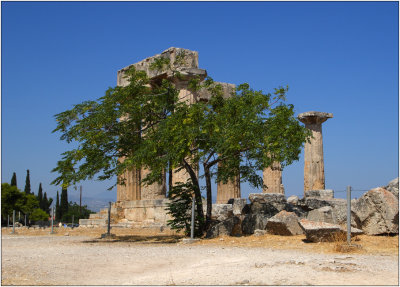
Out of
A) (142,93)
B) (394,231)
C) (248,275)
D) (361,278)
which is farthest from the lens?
(142,93)

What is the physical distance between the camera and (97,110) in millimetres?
15703

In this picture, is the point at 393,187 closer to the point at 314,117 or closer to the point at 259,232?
the point at 259,232

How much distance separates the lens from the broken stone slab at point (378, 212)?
12594 millimetres

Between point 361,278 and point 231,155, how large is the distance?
842 centimetres

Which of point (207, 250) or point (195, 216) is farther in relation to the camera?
point (195, 216)

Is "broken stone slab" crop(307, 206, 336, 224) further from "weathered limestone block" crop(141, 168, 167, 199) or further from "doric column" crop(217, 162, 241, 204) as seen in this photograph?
"doric column" crop(217, 162, 241, 204)

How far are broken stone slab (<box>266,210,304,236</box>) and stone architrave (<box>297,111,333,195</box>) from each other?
12094 mm

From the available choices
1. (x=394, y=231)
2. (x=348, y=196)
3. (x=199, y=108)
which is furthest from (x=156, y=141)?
(x=394, y=231)

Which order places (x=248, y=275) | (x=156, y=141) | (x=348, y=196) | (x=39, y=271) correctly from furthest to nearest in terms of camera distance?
(x=156, y=141)
(x=348, y=196)
(x=39, y=271)
(x=248, y=275)

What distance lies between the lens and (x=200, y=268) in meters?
8.38

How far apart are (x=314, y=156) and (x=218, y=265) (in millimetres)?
18429

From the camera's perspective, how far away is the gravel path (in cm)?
707

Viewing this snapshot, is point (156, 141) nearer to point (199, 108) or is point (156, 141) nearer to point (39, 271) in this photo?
point (199, 108)

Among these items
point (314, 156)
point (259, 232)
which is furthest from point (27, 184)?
point (259, 232)
